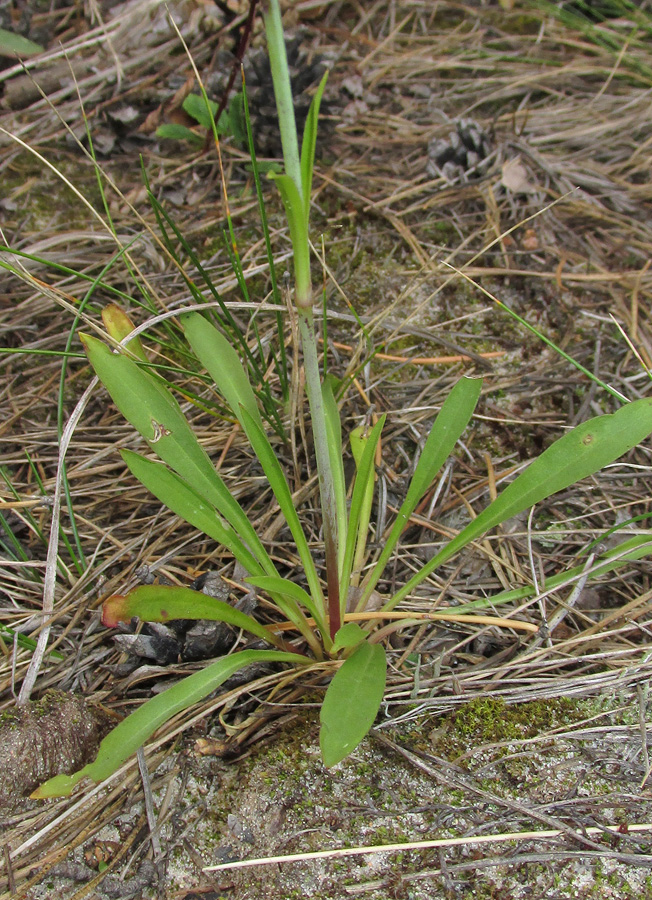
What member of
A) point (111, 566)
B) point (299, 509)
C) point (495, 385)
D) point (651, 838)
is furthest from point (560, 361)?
point (111, 566)

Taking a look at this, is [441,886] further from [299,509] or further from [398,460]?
[398,460]

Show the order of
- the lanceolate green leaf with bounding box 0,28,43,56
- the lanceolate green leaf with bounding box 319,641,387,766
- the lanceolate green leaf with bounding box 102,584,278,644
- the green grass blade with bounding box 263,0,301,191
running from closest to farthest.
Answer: the green grass blade with bounding box 263,0,301,191 → the lanceolate green leaf with bounding box 319,641,387,766 → the lanceolate green leaf with bounding box 102,584,278,644 → the lanceolate green leaf with bounding box 0,28,43,56

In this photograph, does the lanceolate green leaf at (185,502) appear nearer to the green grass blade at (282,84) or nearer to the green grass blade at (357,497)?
the green grass blade at (357,497)

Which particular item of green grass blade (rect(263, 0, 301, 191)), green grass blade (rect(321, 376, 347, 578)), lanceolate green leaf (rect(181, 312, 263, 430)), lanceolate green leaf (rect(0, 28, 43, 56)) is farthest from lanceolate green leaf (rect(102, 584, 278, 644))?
lanceolate green leaf (rect(0, 28, 43, 56))

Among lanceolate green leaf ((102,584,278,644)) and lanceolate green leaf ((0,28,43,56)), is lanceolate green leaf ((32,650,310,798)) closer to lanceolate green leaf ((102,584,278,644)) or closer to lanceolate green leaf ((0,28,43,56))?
lanceolate green leaf ((102,584,278,644))

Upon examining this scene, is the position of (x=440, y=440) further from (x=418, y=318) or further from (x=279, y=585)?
(x=418, y=318)

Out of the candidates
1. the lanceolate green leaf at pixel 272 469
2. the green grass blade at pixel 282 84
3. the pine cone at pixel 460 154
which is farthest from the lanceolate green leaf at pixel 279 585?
the pine cone at pixel 460 154

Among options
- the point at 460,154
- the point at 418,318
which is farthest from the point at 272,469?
the point at 460,154
